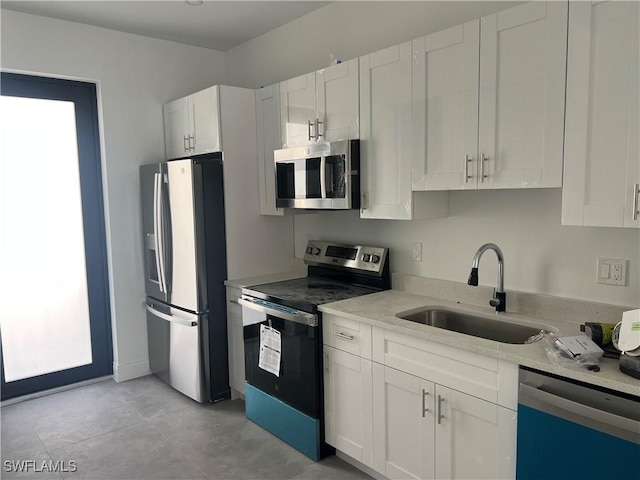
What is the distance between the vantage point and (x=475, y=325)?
2.46 m

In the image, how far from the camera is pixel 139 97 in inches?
152

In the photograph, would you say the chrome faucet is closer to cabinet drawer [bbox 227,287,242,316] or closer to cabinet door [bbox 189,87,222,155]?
cabinet drawer [bbox 227,287,242,316]

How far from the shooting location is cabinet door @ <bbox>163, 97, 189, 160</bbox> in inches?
146

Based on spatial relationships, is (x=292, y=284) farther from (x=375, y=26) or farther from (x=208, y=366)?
(x=375, y=26)

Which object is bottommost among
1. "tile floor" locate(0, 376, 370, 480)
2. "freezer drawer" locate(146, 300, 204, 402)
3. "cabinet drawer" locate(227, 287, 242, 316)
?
"tile floor" locate(0, 376, 370, 480)

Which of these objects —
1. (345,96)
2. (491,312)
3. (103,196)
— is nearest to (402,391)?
(491,312)

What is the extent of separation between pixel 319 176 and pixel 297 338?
92 centimetres

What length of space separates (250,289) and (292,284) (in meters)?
0.29

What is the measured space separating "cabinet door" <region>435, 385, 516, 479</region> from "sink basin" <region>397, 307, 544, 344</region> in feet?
1.56

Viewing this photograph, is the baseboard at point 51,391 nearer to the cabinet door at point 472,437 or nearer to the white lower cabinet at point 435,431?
the white lower cabinet at point 435,431

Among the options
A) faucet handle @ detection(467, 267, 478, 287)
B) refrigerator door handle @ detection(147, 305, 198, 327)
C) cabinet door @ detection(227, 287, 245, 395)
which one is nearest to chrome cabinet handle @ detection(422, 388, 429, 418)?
faucet handle @ detection(467, 267, 478, 287)

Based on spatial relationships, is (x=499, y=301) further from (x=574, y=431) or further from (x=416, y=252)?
(x=574, y=431)

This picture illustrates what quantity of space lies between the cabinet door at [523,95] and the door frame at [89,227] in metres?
2.95

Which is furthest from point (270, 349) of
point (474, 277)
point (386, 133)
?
point (386, 133)
